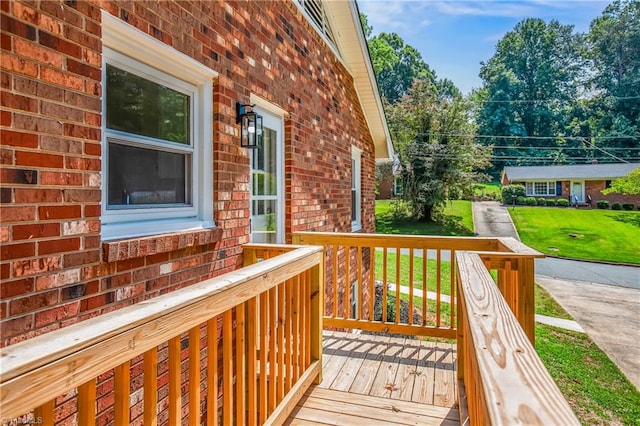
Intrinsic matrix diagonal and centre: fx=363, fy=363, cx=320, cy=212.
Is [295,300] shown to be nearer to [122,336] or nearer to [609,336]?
[122,336]

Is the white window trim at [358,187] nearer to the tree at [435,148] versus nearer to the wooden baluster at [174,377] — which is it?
the wooden baluster at [174,377]

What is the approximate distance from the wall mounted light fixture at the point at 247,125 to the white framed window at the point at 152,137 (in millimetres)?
333

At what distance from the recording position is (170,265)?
236 centimetres

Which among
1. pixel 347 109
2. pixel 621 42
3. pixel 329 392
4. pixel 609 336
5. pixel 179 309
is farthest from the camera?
pixel 621 42

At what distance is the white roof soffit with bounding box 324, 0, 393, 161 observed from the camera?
5496 mm

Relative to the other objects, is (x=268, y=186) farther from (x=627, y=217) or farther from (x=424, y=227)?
(x=627, y=217)

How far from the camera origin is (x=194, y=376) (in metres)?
1.47

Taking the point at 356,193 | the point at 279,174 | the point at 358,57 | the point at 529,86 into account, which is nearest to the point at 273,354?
the point at 279,174

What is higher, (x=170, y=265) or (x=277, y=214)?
(x=277, y=214)

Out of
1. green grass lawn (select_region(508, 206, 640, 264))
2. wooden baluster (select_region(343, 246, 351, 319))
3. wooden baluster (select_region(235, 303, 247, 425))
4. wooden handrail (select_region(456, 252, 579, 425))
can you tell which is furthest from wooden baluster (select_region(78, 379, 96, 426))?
green grass lawn (select_region(508, 206, 640, 264))

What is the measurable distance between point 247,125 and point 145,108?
0.93 metres

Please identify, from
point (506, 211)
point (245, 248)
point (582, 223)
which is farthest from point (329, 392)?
point (506, 211)

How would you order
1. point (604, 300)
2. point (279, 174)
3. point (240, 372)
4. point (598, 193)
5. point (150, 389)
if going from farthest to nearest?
1. point (598, 193)
2. point (604, 300)
3. point (279, 174)
4. point (240, 372)
5. point (150, 389)

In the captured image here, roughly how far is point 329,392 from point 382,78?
45.4 m
